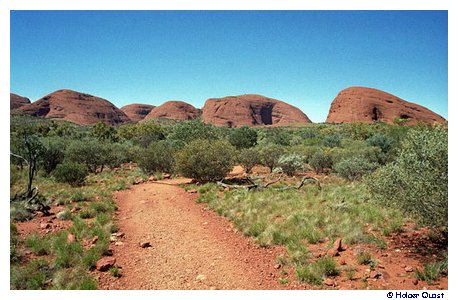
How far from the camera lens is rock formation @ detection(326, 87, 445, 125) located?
10119 centimetres

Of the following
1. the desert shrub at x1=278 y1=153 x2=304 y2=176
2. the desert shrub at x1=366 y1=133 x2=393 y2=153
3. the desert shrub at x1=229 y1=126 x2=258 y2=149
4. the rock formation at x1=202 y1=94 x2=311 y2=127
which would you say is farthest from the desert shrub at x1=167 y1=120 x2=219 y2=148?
the rock formation at x1=202 y1=94 x2=311 y2=127

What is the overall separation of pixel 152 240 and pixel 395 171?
5788 mm

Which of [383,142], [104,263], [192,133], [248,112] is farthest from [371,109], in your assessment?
[104,263]

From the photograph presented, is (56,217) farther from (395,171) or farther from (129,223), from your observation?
(395,171)

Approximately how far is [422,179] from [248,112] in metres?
146

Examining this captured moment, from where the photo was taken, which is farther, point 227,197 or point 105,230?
point 227,197

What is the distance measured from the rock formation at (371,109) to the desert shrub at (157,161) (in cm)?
8935

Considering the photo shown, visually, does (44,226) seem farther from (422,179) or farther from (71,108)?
(71,108)

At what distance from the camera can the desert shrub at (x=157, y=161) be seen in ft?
65.3

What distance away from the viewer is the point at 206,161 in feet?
49.6

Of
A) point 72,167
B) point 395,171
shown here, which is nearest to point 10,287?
point 395,171

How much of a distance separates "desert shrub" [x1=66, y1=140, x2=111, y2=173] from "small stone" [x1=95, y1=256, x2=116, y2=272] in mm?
16845

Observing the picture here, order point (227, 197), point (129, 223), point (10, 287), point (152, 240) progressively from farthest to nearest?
point (227, 197)
point (129, 223)
point (152, 240)
point (10, 287)

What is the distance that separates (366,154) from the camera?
21672mm
